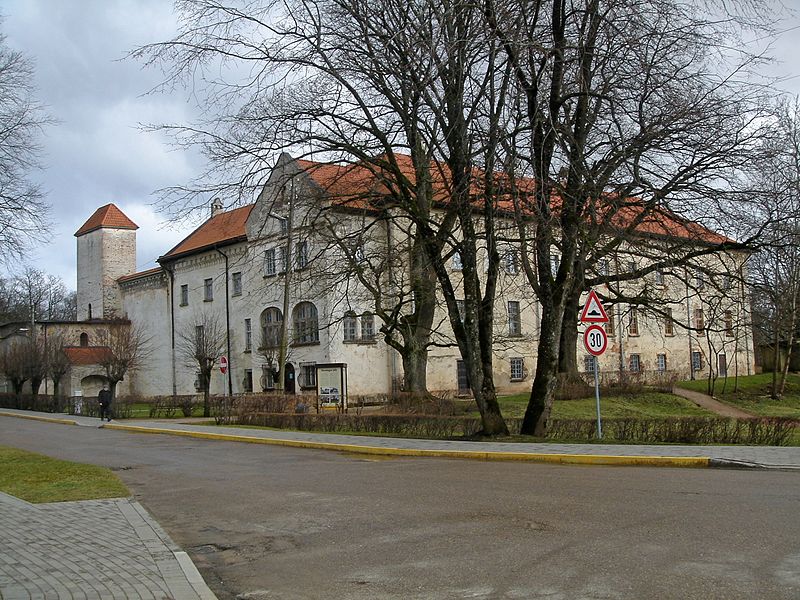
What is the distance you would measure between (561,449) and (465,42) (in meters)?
8.23

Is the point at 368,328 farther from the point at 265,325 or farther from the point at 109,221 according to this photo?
the point at 109,221

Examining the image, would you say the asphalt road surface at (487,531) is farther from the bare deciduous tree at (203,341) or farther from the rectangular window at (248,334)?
the rectangular window at (248,334)

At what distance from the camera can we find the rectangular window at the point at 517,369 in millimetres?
53406

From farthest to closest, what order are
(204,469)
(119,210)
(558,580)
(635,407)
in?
(119,210)
(635,407)
(204,469)
(558,580)

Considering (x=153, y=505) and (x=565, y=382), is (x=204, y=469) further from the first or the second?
(x=565, y=382)

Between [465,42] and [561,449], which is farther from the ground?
[465,42]

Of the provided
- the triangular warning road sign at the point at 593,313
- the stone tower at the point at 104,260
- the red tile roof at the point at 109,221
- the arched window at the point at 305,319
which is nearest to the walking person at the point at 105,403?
the arched window at the point at 305,319

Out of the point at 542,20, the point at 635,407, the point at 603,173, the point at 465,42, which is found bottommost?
the point at 635,407

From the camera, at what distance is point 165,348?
2532 inches

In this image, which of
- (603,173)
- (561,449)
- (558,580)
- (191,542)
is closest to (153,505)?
(191,542)

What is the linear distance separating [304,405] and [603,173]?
20245 millimetres

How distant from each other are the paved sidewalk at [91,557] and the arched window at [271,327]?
4007 centimetres

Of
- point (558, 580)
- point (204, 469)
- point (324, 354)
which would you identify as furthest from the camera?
point (324, 354)

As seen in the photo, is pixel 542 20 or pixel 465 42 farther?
pixel 542 20
